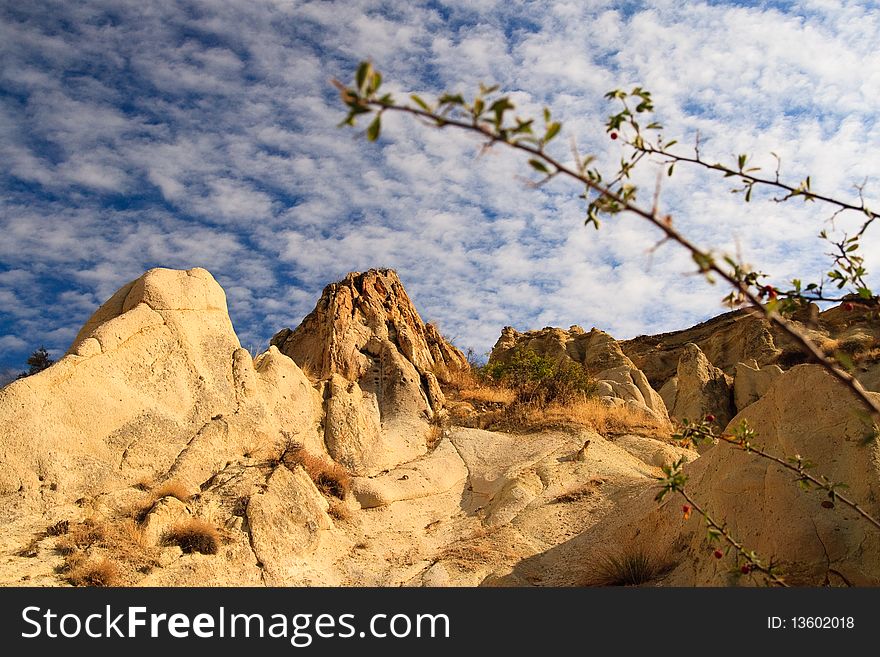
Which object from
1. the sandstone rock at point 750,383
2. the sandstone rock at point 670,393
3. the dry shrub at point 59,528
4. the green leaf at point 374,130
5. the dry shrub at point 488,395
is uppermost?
the sandstone rock at point 670,393

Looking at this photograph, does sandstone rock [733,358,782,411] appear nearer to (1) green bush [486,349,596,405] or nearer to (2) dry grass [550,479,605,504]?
(1) green bush [486,349,596,405]

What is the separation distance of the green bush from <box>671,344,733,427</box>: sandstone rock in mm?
5933

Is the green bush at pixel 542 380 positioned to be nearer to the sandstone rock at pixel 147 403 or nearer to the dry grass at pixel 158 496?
the sandstone rock at pixel 147 403

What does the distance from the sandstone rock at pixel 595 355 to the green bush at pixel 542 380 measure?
177cm

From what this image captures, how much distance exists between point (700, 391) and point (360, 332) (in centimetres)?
1266

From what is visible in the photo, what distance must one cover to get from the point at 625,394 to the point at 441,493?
10.4m

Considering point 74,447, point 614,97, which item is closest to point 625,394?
point 74,447

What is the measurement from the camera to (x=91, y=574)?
7.81 m

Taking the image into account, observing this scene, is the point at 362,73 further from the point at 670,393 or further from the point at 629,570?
the point at 670,393

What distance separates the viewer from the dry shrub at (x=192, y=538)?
29.2ft

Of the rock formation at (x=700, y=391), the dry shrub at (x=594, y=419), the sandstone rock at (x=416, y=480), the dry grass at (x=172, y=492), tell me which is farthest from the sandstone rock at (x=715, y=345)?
the dry grass at (x=172, y=492)

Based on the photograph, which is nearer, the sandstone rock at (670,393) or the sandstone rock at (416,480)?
the sandstone rock at (416,480)

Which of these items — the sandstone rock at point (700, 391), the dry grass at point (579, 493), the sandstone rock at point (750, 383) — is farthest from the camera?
the sandstone rock at point (700, 391)

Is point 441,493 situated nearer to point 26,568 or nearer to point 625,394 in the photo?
Result: point 26,568
